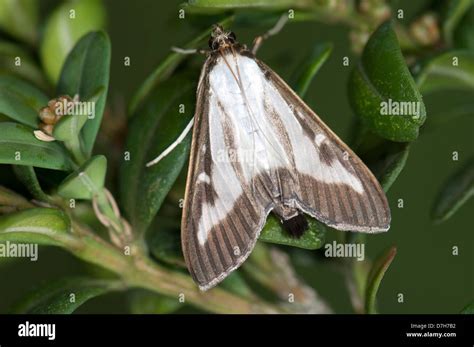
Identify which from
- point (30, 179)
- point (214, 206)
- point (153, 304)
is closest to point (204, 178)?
point (214, 206)

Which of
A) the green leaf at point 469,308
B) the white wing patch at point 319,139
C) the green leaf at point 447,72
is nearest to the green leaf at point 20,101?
the white wing patch at point 319,139

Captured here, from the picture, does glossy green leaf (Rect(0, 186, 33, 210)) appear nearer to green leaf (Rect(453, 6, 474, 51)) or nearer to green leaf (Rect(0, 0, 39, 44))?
green leaf (Rect(0, 0, 39, 44))

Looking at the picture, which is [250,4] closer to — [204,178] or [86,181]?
[204,178]

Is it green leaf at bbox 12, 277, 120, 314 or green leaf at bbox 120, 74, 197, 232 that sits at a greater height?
green leaf at bbox 120, 74, 197, 232

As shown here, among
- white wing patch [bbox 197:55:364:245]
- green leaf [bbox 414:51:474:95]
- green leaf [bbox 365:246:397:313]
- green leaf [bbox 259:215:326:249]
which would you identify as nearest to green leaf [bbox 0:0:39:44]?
white wing patch [bbox 197:55:364:245]

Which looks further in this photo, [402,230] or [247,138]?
[402,230]

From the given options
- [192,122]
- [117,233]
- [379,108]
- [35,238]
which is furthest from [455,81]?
[35,238]
